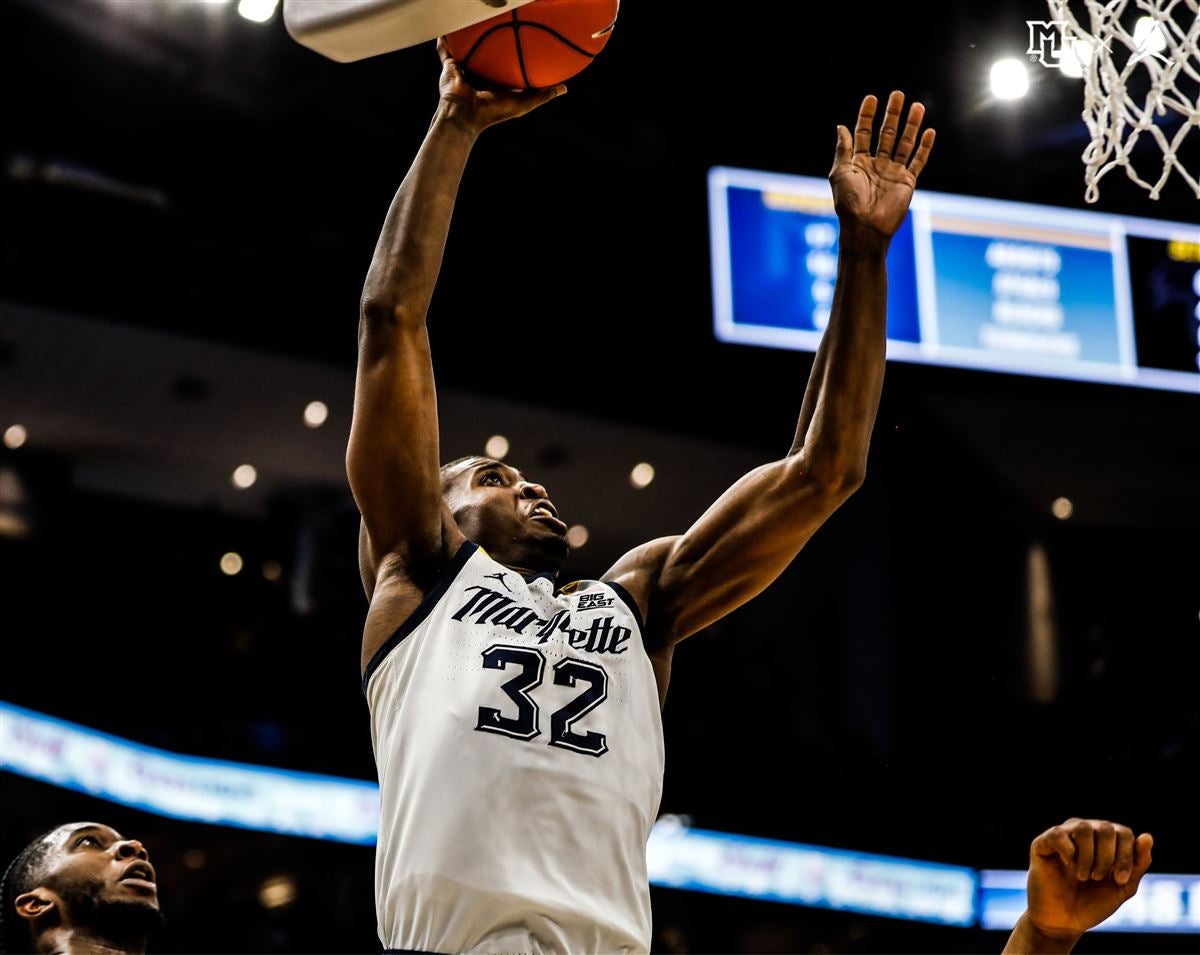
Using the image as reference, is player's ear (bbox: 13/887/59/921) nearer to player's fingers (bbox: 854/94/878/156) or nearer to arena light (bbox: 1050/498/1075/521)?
player's fingers (bbox: 854/94/878/156)

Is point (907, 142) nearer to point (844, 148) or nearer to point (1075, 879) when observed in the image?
point (844, 148)

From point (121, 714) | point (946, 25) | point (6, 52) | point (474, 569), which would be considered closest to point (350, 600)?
point (121, 714)

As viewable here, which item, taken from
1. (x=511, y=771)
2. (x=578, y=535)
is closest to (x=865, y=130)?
(x=511, y=771)

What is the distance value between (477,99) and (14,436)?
6746 mm

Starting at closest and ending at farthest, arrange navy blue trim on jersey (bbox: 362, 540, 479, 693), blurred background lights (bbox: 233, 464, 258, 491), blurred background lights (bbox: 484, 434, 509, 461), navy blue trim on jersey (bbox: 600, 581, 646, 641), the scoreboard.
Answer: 1. navy blue trim on jersey (bbox: 362, 540, 479, 693)
2. navy blue trim on jersey (bbox: 600, 581, 646, 641)
3. the scoreboard
4. blurred background lights (bbox: 233, 464, 258, 491)
5. blurred background lights (bbox: 484, 434, 509, 461)

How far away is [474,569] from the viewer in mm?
2855

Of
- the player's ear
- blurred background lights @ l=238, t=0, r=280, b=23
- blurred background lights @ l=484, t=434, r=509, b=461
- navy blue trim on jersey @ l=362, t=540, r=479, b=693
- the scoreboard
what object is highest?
blurred background lights @ l=238, t=0, r=280, b=23

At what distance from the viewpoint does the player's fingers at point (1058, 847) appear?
236cm

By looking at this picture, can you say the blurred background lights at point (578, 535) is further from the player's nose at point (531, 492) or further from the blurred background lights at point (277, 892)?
the player's nose at point (531, 492)

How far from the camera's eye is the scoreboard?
326 inches

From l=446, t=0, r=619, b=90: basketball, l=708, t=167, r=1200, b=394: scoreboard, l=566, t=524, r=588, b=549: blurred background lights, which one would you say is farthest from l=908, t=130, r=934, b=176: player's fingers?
l=566, t=524, r=588, b=549: blurred background lights

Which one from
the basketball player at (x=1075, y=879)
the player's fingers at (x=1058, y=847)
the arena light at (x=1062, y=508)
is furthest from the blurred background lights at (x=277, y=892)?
the player's fingers at (x=1058, y=847)

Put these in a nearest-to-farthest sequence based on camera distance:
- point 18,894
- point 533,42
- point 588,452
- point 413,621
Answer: point 413,621 → point 533,42 → point 18,894 → point 588,452

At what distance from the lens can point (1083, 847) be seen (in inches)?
92.7
